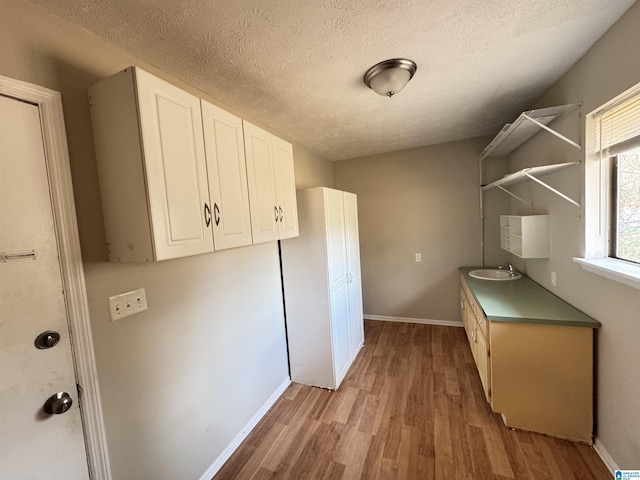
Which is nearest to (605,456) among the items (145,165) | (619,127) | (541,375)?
(541,375)

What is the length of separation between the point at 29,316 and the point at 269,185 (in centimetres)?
125

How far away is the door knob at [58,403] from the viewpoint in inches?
38.6

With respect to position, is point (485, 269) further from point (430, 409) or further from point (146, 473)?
point (146, 473)

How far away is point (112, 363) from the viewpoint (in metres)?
1.17

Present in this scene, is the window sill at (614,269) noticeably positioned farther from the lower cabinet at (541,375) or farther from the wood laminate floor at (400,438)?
the wood laminate floor at (400,438)

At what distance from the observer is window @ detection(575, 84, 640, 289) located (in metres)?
1.28

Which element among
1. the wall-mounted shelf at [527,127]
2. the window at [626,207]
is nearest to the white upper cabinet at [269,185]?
the wall-mounted shelf at [527,127]

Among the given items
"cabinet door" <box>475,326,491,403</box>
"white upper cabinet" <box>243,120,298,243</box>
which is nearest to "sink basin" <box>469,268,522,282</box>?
"cabinet door" <box>475,326,491,403</box>

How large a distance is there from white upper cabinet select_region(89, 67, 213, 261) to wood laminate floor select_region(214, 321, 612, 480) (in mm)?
1570

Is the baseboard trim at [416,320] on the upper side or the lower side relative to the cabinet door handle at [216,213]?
lower

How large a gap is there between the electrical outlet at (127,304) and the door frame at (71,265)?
10 centimetres

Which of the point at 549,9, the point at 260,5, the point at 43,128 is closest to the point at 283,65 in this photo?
the point at 260,5

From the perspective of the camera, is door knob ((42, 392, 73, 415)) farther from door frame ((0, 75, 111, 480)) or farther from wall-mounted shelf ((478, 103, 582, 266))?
wall-mounted shelf ((478, 103, 582, 266))

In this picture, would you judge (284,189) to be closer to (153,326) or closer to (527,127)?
(153,326)
